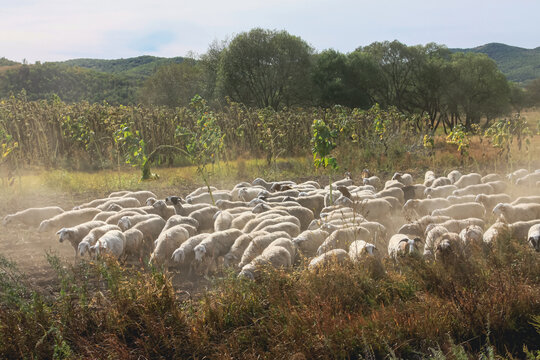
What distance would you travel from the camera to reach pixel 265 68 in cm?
4062

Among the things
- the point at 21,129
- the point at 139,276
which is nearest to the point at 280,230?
the point at 139,276

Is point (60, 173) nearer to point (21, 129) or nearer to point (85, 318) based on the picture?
point (21, 129)

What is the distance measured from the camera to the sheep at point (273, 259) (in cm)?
595

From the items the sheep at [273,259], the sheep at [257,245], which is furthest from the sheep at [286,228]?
the sheep at [273,259]

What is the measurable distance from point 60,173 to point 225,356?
1339 centimetres

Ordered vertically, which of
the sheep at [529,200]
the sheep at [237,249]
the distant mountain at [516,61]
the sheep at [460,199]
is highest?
the distant mountain at [516,61]

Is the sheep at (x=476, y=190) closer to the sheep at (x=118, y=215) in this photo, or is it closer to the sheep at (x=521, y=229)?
the sheep at (x=521, y=229)

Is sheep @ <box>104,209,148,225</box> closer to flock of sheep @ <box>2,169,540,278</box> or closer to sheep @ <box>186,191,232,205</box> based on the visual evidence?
flock of sheep @ <box>2,169,540,278</box>

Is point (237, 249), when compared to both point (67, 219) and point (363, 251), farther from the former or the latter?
point (67, 219)

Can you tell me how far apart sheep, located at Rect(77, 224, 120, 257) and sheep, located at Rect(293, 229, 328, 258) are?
11.2 ft

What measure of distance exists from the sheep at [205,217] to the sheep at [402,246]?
155 inches

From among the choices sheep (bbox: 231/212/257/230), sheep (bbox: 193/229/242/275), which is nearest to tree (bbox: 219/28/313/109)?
sheep (bbox: 231/212/257/230)

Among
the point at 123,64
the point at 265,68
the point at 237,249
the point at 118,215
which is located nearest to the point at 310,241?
the point at 237,249

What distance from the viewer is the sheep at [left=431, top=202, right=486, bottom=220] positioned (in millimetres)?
8672
